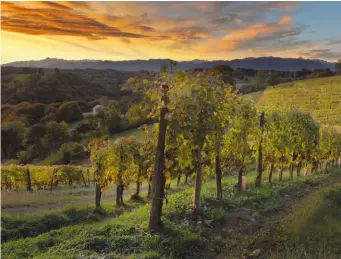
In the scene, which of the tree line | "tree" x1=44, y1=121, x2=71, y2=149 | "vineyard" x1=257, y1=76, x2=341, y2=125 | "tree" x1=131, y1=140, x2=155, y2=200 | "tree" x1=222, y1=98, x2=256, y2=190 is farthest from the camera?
"tree" x1=44, y1=121, x2=71, y2=149

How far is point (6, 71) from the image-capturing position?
528ft

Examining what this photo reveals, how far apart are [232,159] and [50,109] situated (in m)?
106

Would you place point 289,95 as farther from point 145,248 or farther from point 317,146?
point 145,248

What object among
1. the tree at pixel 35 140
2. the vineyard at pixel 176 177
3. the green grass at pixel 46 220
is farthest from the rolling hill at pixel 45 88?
the vineyard at pixel 176 177

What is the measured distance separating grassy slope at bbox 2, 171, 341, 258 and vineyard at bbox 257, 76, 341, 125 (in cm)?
5726

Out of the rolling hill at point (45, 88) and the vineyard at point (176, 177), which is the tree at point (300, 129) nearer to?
the vineyard at point (176, 177)

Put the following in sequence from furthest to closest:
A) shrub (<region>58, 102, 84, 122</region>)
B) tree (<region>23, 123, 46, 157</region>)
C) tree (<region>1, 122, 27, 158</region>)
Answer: shrub (<region>58, 102, 84, 122</region>)
tree (<region>1, 122, 27, 158</region>)
tree (<region>23, 123, 46, 157</region>)

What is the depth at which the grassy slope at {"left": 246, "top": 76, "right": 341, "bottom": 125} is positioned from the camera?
73.4 meters

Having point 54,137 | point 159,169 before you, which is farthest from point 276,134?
point 54,137

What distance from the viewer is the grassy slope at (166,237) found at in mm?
9992

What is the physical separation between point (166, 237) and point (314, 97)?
86.7 metres

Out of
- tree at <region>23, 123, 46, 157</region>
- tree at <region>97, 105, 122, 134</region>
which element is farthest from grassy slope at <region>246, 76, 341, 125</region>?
tree at <region>23, 123, 46, 157</region>

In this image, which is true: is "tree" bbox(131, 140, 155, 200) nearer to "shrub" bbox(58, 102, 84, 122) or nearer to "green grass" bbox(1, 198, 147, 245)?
"green grass" bbox(1, 198, 147, 245)

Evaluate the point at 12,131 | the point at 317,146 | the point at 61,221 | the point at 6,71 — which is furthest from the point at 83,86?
the point at 61,221
